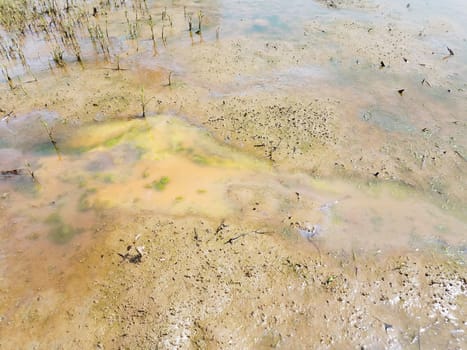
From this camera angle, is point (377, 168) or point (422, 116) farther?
point (422, 116)

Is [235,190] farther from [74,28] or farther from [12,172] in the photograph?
[74,28]

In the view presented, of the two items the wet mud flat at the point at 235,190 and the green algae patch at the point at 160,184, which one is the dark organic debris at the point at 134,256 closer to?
the wet mud flat at the point at 235,190

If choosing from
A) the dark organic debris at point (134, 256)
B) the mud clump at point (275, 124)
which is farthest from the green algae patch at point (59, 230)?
the mud clump at point (275, 124)

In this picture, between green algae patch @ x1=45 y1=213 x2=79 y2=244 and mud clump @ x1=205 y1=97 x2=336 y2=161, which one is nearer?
green algae patch @ x1=45 y1=213 x2=79 y2=244

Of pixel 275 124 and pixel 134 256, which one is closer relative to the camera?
pixel 134 256

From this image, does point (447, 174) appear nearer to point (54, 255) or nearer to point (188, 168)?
point (188, 168)

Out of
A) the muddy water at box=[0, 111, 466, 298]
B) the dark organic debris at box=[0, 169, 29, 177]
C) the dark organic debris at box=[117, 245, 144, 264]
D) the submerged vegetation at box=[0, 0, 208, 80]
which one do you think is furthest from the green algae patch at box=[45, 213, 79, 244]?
the submerged vegetation at box=[0, 0, 208, 80]

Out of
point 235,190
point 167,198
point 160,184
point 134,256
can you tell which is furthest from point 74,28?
point 134,256

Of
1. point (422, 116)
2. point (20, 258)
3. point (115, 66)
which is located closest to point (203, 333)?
point (20, 258)

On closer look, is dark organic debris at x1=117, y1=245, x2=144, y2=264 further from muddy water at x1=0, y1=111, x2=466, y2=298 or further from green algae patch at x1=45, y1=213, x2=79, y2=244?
green algae patch at x1=45, y1=213, x2=79, y2=244
